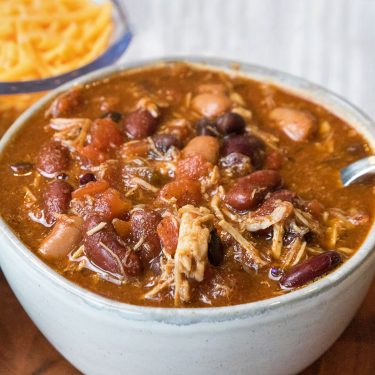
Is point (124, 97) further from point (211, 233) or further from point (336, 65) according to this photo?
point (336, 65)

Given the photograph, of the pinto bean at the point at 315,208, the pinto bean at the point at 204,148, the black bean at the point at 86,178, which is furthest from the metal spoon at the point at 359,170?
the black bean at the point at 86,178

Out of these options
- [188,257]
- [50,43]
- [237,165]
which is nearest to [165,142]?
[237,165]

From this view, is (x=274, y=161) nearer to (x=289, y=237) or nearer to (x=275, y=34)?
(x=289, y=237)

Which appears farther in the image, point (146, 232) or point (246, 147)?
point (246, 147)

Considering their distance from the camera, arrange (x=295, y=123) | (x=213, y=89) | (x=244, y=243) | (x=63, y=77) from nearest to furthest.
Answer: (x=244, y=243), (x=295, y=123), (x=213, y=89), (x=63, y=77)

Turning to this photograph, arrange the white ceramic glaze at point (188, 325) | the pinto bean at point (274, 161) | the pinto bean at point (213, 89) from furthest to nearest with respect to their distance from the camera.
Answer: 1. the pinto bean at point (213, 89)
2. the pinto bean at point (274, 161)
3. the white ceramic glaze at point (188, 325)

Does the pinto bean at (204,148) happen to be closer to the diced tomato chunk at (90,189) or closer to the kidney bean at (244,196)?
the kidney bean at (244,196)

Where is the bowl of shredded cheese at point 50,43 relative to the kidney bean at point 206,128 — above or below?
below
